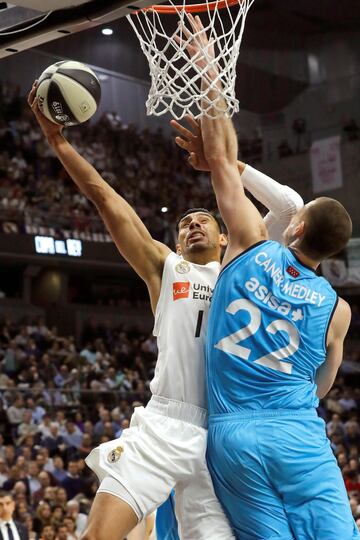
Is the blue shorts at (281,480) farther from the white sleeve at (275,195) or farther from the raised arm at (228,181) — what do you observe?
the white sleeve at (275,195)

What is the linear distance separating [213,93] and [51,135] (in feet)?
2.56

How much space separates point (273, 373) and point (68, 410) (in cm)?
1243

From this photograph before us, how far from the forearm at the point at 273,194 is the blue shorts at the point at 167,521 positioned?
1.44 m

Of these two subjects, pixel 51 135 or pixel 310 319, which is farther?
pixel 51 135

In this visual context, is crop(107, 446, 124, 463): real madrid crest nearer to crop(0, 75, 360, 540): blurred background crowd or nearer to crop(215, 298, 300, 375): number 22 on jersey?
crop(215, 298, 300, 375): number 22 on jersey

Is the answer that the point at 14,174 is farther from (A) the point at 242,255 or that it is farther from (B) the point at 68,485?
(A) the point at 242,255

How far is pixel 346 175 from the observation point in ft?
65.8

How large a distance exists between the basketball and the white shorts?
139 cm

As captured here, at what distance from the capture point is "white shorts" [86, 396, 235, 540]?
3.81 m

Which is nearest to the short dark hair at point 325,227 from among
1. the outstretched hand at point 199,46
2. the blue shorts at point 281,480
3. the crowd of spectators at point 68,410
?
the blue shorts at point 281,480

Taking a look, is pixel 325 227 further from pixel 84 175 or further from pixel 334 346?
pixel 84 175

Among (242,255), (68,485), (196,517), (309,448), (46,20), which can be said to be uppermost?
(46,20)

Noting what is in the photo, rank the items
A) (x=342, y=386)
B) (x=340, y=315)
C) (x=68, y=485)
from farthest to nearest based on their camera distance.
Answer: (x=342, y=386)
(x=68, y=485)
(x=340, y=315)

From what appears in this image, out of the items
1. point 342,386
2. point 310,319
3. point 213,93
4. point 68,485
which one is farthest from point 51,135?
point 342,386
